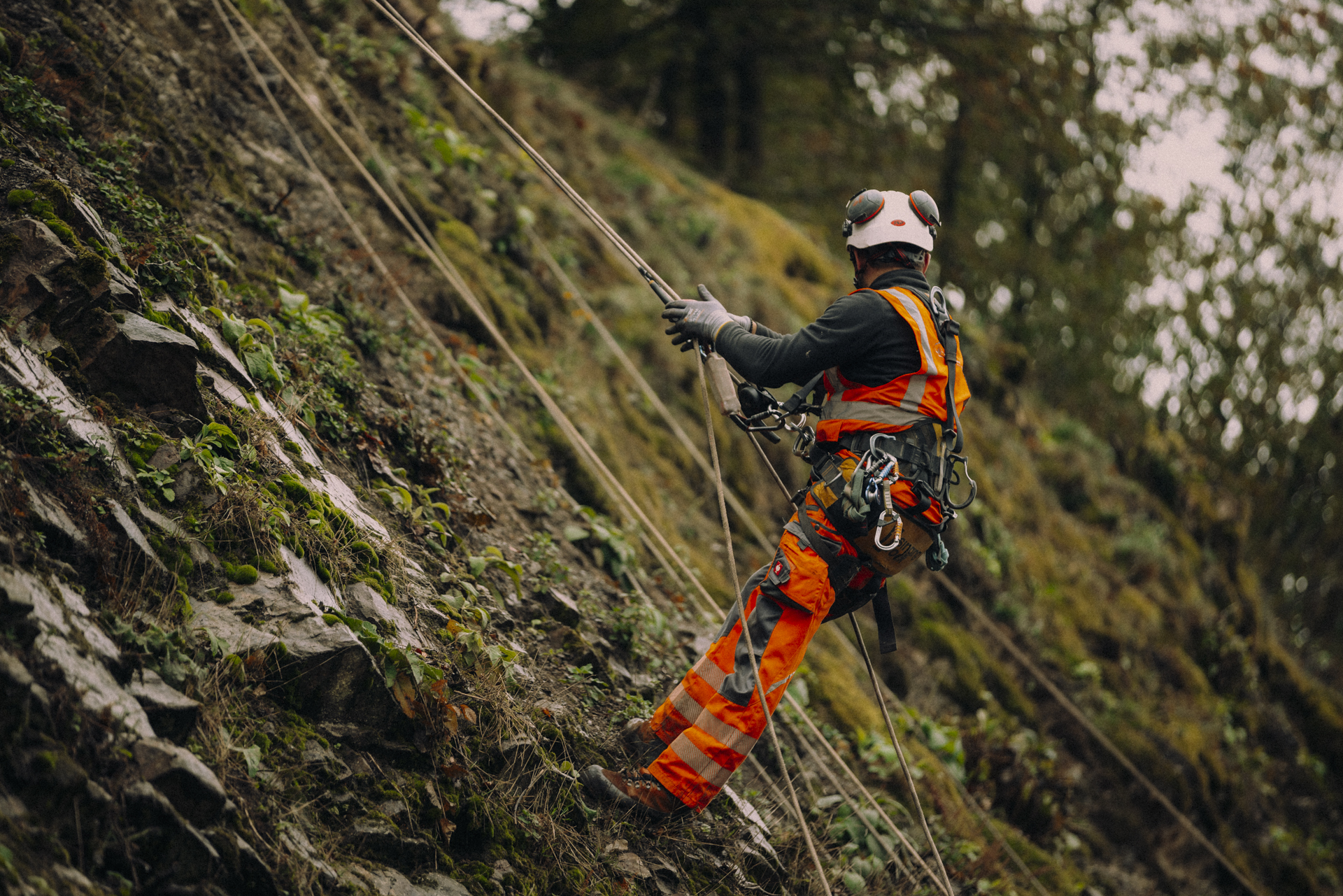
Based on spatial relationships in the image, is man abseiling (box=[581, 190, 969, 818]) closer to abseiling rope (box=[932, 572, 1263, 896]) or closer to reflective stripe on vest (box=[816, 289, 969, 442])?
reflective stripe on vest (box=[816, 289, 969, 442])

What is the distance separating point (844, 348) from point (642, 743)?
6.45ft

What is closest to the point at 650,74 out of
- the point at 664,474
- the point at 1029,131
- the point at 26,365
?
the point at 1029,131

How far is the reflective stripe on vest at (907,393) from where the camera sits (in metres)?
3.91

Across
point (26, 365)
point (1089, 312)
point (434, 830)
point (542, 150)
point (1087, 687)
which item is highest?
point (1089, 312)

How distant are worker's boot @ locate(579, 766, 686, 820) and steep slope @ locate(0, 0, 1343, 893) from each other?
12 cm

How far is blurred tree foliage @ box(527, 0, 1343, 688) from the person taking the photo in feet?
39.1

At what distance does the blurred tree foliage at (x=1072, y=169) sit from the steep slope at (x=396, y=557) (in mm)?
3223

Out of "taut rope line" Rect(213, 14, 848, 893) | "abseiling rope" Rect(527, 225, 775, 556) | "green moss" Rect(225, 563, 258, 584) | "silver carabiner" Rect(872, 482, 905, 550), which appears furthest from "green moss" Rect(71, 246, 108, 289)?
"abseiling rope" Rect(527, 225, 775, 556)

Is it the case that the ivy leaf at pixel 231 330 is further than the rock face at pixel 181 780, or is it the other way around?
the ivy leaf at pixel 231 330

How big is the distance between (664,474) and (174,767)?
5.25 metres

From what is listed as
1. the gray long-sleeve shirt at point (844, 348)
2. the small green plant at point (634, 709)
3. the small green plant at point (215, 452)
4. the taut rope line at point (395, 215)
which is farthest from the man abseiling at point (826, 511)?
the taut rope line at point (395, 215)

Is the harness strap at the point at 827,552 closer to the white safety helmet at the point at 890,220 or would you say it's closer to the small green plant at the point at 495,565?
the white safety helmet at the point at 890,220

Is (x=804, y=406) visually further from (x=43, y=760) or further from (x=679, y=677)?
(x=43, y=760)

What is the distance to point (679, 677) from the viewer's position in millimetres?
5176
